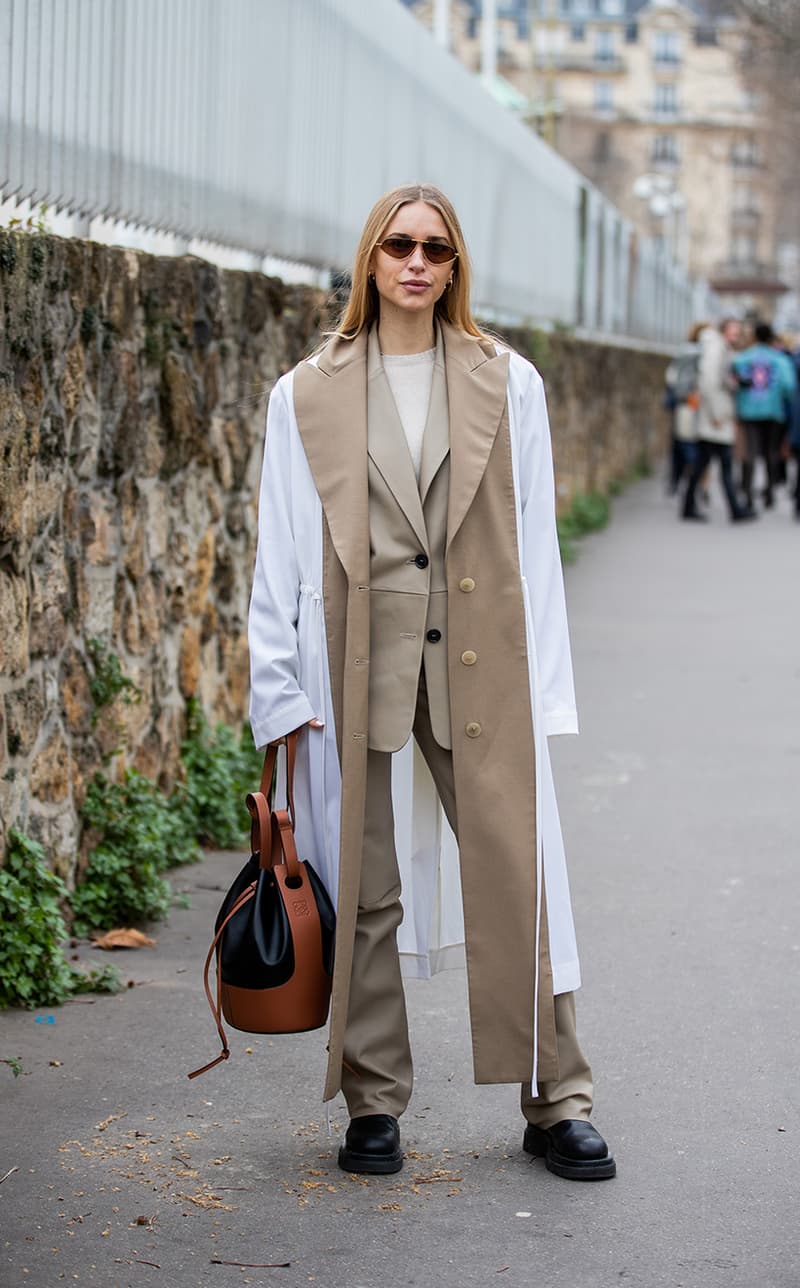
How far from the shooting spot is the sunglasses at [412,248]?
4207mm

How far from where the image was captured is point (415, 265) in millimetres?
4203

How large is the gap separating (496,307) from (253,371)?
7820mm

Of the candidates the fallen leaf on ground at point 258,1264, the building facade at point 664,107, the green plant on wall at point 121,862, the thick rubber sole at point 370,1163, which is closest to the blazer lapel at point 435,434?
the thick rubber sole at point 370,1163

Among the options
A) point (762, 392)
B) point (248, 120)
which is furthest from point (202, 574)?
point (762, 392)

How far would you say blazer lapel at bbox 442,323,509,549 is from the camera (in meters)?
4.17

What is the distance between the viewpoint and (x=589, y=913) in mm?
Result: 6535

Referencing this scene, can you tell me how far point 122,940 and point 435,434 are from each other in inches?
89.8

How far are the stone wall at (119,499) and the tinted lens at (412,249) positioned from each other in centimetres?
139

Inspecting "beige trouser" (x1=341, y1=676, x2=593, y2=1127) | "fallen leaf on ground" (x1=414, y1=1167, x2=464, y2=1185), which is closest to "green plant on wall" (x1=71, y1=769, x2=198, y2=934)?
"beige trouser" (x1=341, y1=676, x2=593, y2=1127)

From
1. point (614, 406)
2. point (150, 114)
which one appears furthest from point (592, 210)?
point (150, 114)

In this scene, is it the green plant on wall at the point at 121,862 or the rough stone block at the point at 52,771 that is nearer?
the rough stone block at the point at 52,771

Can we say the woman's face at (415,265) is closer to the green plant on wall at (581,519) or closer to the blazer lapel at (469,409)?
the blazer lapel at (469,409)

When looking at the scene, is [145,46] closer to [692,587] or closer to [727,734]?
[727,734]

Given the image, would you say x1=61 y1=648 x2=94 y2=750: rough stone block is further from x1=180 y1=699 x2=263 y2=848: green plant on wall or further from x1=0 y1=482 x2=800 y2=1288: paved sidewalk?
x1=180 y1=699 x2=263 y2=848: green plant on wall
